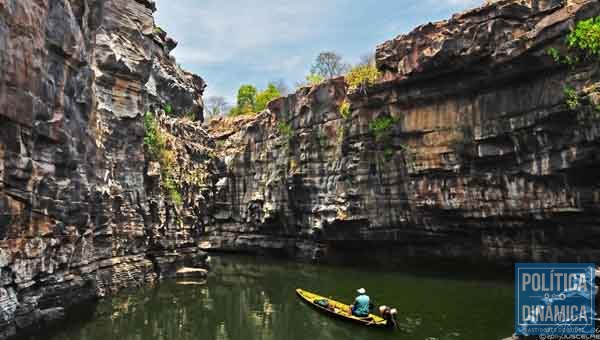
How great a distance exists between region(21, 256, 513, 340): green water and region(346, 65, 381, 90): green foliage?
11.1 meters

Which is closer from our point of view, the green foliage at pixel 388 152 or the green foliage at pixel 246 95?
the green foliage at pixel 388 152

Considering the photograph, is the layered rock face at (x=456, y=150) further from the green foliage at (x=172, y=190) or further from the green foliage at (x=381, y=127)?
the green foliage at (x=172, y=190)


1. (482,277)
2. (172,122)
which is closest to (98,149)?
(172,122)

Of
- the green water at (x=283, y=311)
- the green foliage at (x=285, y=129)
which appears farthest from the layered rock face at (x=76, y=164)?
the green foliage at (x=285, y=129)

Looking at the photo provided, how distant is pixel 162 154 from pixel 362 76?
1271 cm

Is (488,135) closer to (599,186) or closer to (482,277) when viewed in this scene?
(599,186)

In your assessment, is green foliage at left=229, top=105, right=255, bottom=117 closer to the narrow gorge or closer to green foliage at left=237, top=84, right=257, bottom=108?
green foliage at left=237, top=84, right=257, bottom=108

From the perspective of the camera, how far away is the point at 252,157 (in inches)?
1400

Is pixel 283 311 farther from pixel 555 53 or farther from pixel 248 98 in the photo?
pixel 248 98

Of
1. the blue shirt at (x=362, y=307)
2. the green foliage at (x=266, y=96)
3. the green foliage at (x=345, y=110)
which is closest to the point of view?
the blue shirt at (x=362, y=307)

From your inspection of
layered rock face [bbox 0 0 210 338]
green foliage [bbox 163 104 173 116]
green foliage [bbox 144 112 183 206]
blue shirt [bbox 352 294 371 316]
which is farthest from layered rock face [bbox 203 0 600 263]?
blue shirt [bbox 352 294 371 316]

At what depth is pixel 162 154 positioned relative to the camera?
24891mm

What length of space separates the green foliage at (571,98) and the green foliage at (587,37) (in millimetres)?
1507

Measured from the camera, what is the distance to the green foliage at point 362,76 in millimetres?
25359
